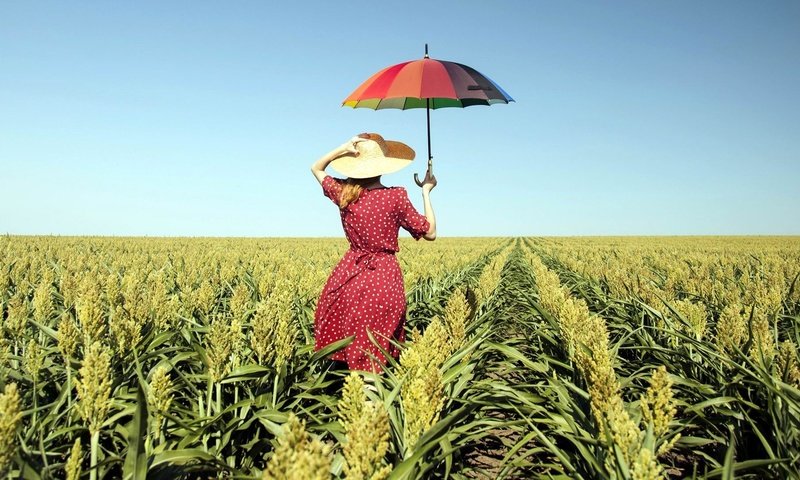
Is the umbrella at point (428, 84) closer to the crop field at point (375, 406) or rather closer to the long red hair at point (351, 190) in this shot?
the long red hair at point (351, 190)

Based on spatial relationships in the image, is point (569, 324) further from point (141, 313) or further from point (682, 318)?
point (141, 313)

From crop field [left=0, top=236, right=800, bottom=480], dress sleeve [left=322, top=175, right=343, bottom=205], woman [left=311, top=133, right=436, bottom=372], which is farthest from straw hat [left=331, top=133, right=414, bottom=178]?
crop field [left=0, top=236, right=800, bottom=480]

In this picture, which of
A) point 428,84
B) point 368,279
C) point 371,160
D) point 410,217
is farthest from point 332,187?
point 428,84

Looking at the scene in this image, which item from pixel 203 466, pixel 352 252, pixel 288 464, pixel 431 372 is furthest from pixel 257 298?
pixel 288 464

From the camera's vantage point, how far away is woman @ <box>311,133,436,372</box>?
3.95 m

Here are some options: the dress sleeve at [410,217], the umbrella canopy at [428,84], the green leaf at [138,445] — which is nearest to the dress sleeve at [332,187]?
the dress sleeve at [410,217]

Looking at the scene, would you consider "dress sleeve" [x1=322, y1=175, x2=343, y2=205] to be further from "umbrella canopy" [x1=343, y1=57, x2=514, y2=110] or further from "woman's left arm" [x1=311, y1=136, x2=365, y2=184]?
"umbrella canopy" [x1=343, y1=57, x2=514, y2=110]

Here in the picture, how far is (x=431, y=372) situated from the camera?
2006 mm

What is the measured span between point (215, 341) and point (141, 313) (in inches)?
37.7

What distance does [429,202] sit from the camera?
409cm

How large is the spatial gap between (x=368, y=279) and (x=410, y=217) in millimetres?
575

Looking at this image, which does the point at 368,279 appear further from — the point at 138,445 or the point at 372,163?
the point at 138,445

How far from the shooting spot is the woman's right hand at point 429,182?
165 inches

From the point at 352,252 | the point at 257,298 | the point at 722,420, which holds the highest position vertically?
the point at 352,252
